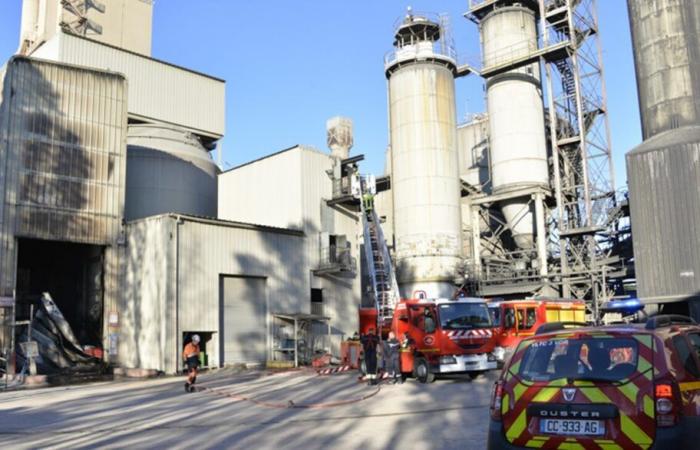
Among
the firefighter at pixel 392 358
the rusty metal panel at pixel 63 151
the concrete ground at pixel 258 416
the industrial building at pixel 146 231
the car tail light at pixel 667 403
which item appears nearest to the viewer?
the car tail light at pixel 667 403

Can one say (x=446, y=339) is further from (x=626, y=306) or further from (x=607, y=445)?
(x=626, y=306)

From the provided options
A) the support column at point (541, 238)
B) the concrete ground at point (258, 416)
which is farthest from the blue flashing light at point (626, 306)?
the concrete ground at point (258, 416)

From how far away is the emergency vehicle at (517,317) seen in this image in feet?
77.1

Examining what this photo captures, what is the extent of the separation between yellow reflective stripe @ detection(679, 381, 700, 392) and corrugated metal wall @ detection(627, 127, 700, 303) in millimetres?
27084

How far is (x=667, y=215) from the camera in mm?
30641

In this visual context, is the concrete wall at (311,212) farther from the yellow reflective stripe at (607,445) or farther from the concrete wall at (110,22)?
the yellow reflective stripe at (607,445)

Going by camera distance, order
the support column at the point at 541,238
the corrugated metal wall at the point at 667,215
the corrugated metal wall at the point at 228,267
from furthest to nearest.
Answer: the support column at the point at 541,238
the corrugated metal wall at the point at 667,215
the corrugated metal wall at the point at 228,267

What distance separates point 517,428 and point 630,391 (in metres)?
1.08

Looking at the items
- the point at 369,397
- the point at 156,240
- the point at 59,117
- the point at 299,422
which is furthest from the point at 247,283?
the point at 299,422

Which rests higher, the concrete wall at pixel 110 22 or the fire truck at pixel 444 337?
the concrete wall at pixel 110 22

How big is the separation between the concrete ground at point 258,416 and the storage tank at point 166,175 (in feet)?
54.4

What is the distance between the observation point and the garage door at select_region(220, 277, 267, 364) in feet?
99.6

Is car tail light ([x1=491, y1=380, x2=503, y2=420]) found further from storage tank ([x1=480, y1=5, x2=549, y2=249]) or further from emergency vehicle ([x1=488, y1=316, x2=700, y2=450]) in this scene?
storage tank ([x1=480, y1=5, x2=549, y2=249])

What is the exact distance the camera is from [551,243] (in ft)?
127
